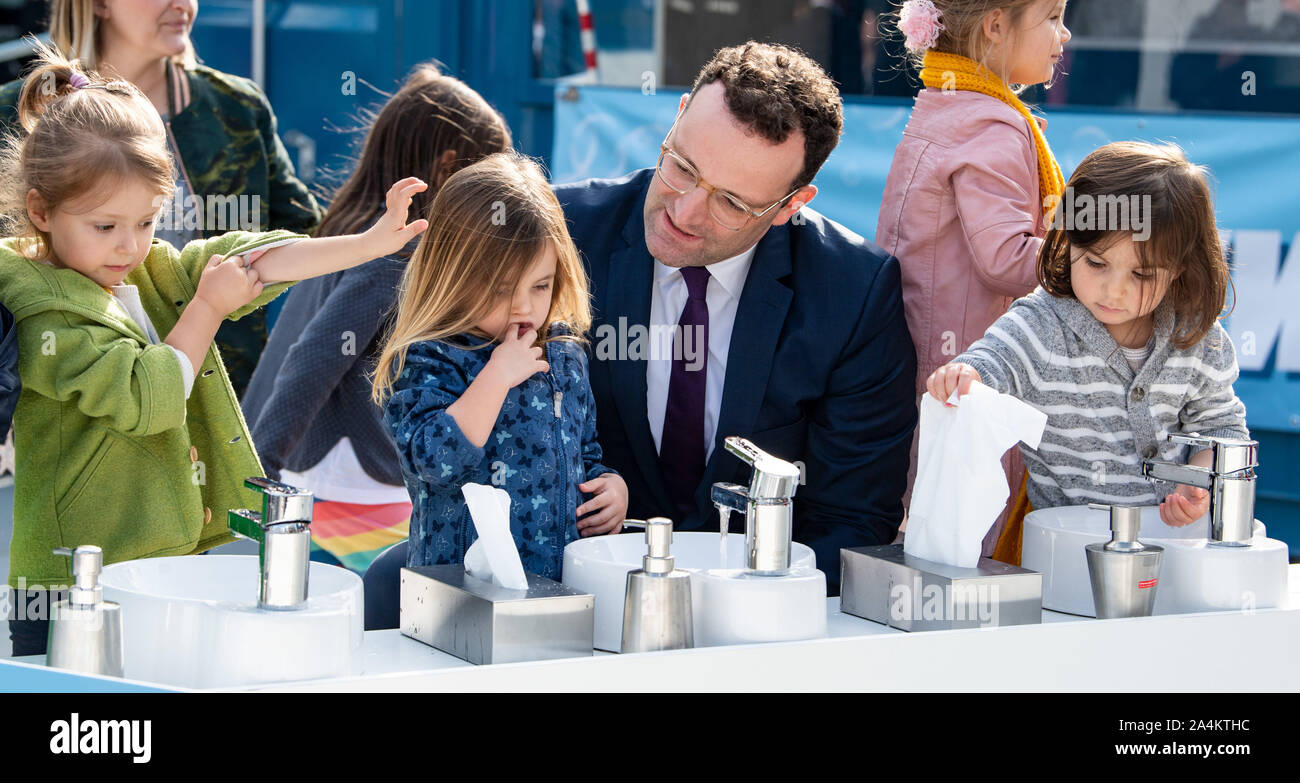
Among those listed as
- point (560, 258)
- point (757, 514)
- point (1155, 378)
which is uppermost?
point (560, 258)

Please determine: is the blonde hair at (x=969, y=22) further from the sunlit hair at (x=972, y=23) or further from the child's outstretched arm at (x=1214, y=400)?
the child's outstretched arm at (x=1214, y=400)

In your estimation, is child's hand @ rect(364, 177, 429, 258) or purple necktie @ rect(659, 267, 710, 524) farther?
purple necktie @ rect(659, 267, 710, 524)

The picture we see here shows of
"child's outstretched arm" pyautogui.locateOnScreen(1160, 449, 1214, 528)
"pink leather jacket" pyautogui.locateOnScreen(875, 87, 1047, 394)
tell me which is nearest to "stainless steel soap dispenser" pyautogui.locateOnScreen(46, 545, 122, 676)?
"child's outstretched arm" pyautogui.locateOnScreen(1160, 449, 1214, 528)

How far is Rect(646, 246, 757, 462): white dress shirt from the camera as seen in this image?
166 centimetres

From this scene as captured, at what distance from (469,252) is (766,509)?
1.37 feet

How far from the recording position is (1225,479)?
1.28 m

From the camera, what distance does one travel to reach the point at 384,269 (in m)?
2.19

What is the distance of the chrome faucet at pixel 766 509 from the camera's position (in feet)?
3.69

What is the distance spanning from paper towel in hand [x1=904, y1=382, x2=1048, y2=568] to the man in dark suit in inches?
11.2

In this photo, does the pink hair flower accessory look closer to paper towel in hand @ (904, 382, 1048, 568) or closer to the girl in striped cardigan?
the girl in striped cardigan

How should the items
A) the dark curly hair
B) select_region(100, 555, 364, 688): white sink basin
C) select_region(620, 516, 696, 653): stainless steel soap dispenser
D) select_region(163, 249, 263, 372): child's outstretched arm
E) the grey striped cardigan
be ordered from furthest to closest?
the dark curly hair < the grey striped cardigan < select_region(163, 249, 263, 372): child's outstretched arm < select_region(620, 516, 696, 653): stainless steel soap dispenser < select_region(100, 555, 364, 688): white sink basin
